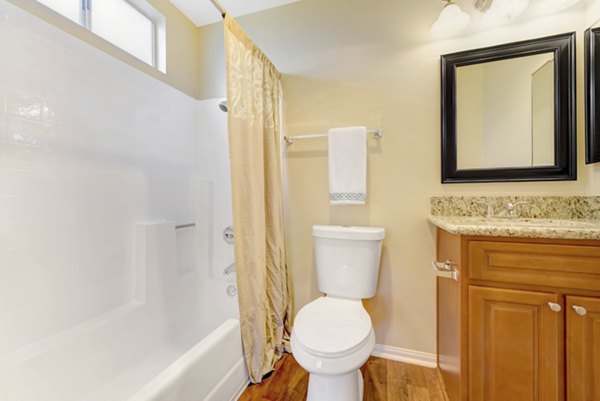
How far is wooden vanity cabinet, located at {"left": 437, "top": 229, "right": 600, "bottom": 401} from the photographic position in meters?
0.89

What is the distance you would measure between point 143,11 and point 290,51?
1.06 metres

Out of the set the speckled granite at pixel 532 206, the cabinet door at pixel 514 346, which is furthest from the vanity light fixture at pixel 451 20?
the cabinet door at pixel 514 346

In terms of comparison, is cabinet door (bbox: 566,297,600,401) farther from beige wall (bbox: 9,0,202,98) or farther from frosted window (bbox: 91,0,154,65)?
frosted window (bbox: 91,0,154,65)

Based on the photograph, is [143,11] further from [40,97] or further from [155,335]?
[155,335]

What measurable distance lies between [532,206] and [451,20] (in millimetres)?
1110

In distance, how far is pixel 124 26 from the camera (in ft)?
5.38

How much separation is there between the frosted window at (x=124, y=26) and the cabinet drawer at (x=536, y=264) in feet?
7.59

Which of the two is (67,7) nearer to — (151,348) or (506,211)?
(151,348)

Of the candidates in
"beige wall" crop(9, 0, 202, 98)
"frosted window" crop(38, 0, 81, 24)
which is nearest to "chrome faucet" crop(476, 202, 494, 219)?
"beige wall" crop(9, 0, 202, 98)

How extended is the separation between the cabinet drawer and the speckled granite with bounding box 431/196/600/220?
48 centimetres

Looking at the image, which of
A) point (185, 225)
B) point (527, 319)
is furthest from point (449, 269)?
point (185, 225)

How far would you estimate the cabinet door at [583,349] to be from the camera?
0.88m

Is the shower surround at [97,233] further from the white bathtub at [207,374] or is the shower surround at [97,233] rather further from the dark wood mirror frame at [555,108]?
the dark wood mirror frame at [555,108]

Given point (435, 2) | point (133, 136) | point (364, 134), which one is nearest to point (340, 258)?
point (364, 134)
